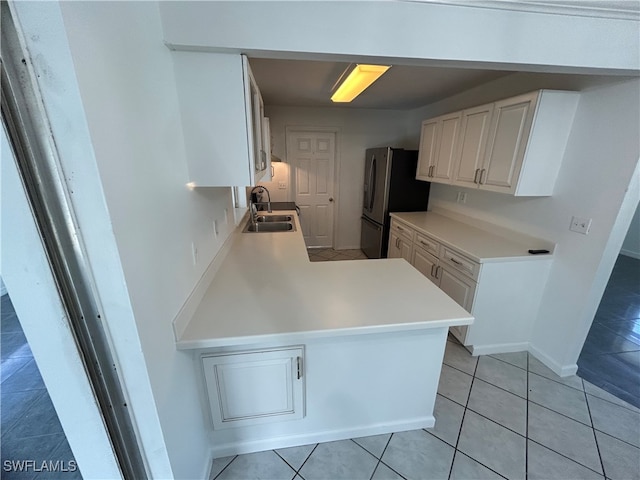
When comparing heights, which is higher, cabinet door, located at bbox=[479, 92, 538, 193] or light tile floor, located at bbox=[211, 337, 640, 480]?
cabinet door, located at bbox=[479, 92, 538, 193]

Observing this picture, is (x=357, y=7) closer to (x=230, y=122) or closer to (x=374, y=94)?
(x=230, y=122)

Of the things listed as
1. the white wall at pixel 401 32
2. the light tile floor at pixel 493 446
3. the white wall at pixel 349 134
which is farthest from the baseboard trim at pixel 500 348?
the white wall at pixel 349 134

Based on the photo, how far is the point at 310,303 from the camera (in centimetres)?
138

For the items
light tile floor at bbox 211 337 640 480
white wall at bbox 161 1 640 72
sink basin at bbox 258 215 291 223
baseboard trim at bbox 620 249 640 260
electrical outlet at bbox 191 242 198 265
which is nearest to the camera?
white wall at bbox 161 1 640 72

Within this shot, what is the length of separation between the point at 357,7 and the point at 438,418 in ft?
7.49

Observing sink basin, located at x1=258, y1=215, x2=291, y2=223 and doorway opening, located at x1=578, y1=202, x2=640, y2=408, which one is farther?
sink basin, located at x1=258, y1=215, x2=291, y2=223

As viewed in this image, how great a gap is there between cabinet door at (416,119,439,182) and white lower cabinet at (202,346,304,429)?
2786mm

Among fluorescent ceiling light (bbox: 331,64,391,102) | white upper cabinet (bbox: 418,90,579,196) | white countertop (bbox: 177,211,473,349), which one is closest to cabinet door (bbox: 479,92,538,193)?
white upper cabinet (bbox: 418,90,579,196)

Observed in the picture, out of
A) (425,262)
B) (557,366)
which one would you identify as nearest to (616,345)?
(557,366)

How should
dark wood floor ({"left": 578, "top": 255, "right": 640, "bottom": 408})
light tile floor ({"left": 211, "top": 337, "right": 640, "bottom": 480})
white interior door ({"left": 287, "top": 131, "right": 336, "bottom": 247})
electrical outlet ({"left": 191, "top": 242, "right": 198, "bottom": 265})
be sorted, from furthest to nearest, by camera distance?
white interior door ({"left": 287, "top": 131, "right": 336, "bottom": 247}) → dark wood floor ({"left": 578, "top": 255, "right": 640, "bottom": 408}) → light tile floor ({"left": 211, "top": 337, "right": 640, "bottom": 480}) → electrical outlet ({"left": 191, "top": 242, "right": 198, "bottom": 265})

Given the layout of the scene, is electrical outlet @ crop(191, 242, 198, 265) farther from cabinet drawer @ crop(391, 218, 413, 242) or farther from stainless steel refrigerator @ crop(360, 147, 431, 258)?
stainless steel refrigerator @ crop(360, 147, 431, 258)

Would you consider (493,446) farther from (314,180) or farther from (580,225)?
(314,180)

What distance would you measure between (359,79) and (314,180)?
94.0 inches

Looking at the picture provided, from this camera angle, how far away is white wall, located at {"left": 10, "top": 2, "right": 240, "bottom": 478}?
→ 610mm
